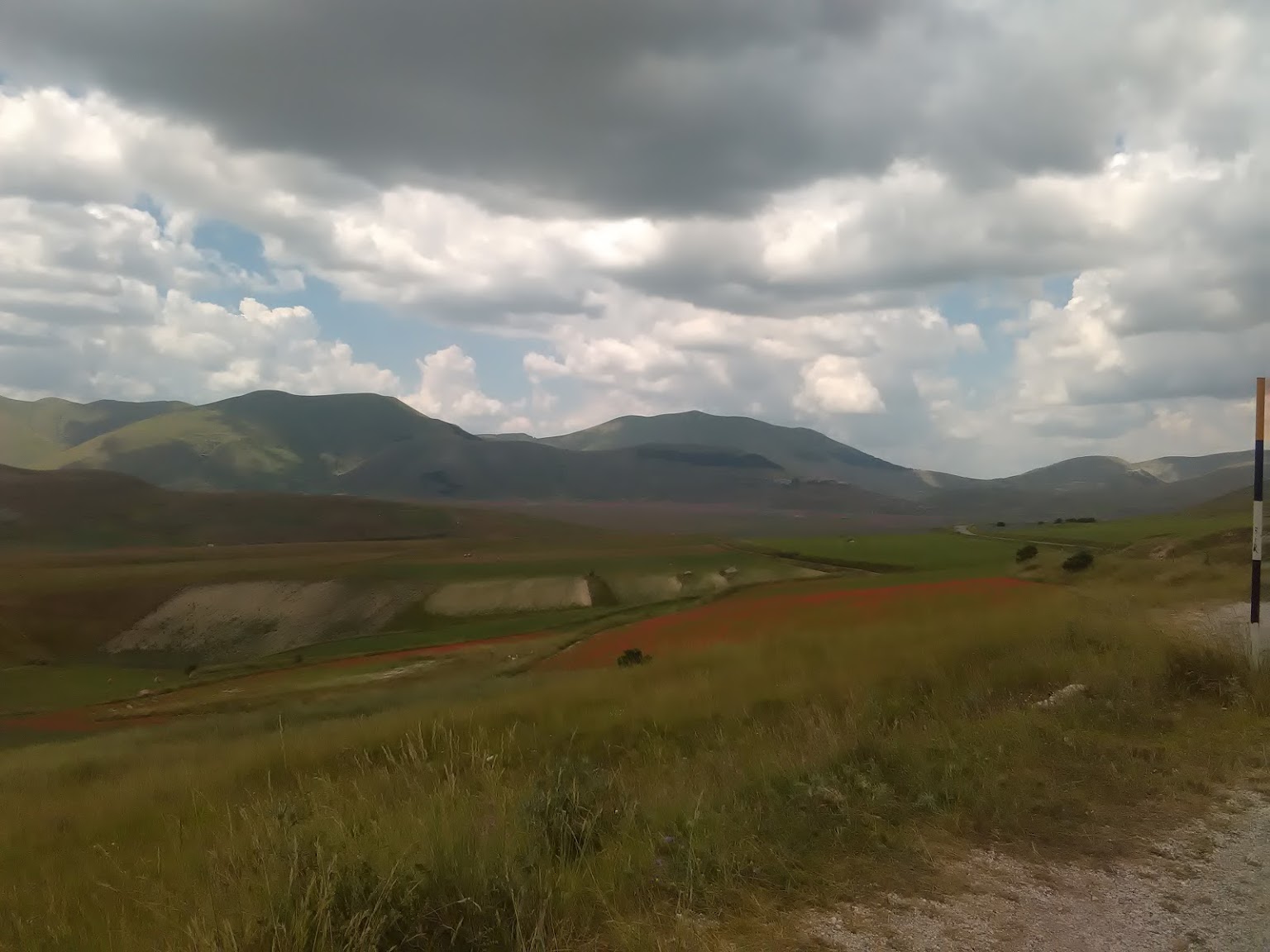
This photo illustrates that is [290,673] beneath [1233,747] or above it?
beneath

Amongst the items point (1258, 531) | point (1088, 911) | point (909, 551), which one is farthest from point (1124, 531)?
point (1088, 911)

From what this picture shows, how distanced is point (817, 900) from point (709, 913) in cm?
75

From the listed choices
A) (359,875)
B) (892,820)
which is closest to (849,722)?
(892,820)

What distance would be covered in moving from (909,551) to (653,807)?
87315 millimetres

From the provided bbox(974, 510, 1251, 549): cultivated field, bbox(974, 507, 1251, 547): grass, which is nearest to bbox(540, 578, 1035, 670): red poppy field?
bbox(974, 510, 1251, 549): cultivated field

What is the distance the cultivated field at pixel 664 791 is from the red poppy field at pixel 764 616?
3.24 metres

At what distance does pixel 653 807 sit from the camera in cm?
706

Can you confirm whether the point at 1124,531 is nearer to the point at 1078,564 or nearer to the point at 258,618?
the point at 1078,564

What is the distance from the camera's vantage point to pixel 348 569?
99.2 m

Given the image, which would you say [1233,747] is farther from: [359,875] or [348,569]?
[348,569]

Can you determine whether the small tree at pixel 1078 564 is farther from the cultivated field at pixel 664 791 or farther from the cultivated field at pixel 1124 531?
the cultivated field at pixel 1124 531

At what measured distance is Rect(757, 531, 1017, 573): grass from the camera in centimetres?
7369

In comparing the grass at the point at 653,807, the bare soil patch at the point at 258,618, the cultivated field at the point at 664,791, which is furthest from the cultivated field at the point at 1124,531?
the grass at the point at 653,807

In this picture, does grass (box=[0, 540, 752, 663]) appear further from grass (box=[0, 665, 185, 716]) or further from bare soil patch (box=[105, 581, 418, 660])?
grass (box=[0, 665, 185, 716])
